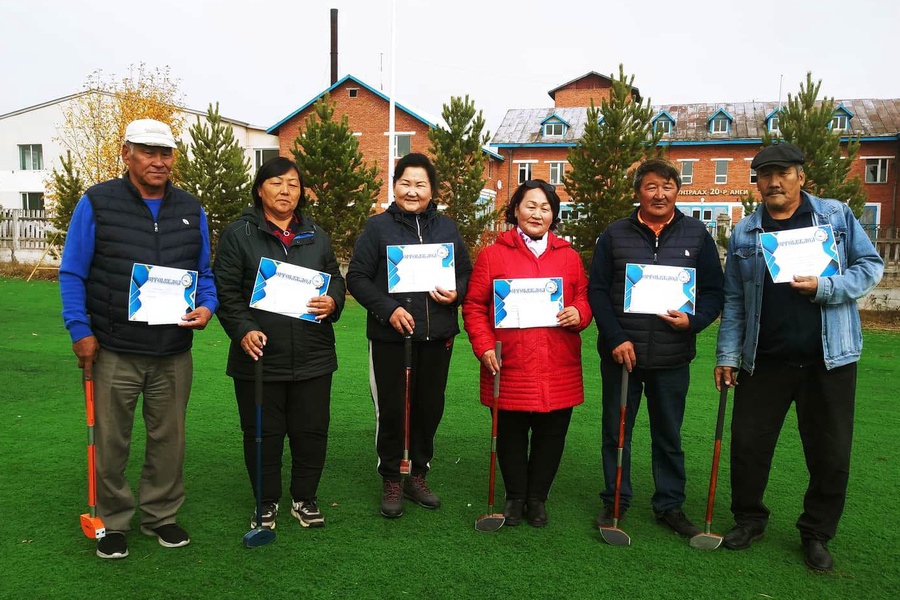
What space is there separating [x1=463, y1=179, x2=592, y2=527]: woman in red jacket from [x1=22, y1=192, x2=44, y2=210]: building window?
35.4 m

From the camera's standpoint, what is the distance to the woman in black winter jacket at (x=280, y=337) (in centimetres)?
333

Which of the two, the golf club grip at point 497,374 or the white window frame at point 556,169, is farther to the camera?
the white window frame at point 556,169

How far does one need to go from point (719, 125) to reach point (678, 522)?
3314cm

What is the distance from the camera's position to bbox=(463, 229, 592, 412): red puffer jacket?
3402mm

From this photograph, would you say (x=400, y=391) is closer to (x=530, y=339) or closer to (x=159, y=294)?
(x=530, y=339)

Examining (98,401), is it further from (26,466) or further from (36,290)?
(36,290)

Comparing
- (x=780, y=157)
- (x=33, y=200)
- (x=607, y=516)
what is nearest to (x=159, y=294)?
(x=607, y=516)

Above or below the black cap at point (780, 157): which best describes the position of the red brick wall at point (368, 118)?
above

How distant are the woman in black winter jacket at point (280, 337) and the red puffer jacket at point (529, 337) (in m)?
0.75

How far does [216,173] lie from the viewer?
20.1 meters

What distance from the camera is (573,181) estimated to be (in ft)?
60.0

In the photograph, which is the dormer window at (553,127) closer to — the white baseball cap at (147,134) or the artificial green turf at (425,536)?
the artificial green turf at (425,536)

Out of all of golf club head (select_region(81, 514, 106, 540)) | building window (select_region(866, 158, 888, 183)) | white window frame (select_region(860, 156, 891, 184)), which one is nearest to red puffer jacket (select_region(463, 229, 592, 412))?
golf club head (select_region(81, 514, 106, 540))

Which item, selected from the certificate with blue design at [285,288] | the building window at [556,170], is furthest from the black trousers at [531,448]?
the building window at [556,170]
